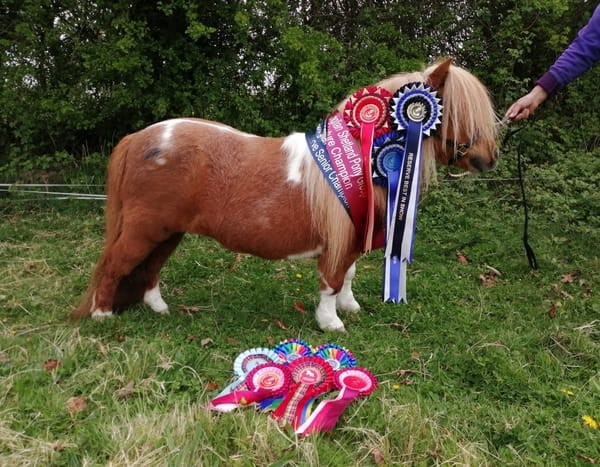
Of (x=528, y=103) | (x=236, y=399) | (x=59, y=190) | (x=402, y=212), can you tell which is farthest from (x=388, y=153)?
(x=59, y=190)

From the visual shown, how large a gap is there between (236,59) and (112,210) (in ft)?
11.8

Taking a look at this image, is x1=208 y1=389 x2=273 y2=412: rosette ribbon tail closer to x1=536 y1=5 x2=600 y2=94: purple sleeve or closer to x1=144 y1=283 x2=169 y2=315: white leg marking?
x1=144 y1=283 x2=169 y2=315: white leg marking

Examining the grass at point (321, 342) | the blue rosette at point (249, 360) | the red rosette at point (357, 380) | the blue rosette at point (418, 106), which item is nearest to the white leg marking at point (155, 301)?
the grass at point (321, 342)

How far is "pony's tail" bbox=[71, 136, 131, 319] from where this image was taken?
3.36m

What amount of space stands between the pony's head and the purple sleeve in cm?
45

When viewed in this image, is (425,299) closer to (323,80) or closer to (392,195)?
(392,195)

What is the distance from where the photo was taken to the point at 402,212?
3227 mm

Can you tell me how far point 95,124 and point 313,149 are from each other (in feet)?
14.1

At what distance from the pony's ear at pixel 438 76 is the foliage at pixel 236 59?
2886 millimetres

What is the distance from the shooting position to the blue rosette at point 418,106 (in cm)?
306

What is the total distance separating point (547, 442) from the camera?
2.38m

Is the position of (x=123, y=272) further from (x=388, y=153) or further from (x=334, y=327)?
(x=388, y=153)

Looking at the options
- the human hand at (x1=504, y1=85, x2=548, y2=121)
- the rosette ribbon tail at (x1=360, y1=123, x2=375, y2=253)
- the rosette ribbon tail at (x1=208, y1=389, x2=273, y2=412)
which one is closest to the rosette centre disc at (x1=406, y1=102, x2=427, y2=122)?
the rosette ribbon tail at (x1=360, y1=123, x2=375, y2=253)

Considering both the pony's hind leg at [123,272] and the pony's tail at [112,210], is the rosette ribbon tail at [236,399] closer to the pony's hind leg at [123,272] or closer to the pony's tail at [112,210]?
the pony's hind leg at [123,272]
